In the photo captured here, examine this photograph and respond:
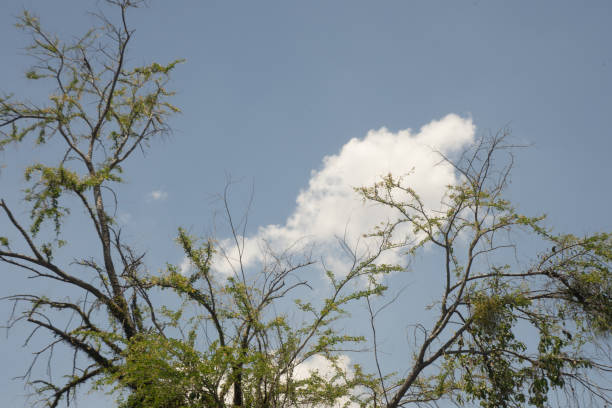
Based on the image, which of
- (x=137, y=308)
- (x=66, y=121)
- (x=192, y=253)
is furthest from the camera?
(x=66, y=121)

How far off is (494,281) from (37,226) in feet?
35.5

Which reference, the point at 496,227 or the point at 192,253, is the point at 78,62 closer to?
the point at 192,253

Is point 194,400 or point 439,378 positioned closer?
point 194,400

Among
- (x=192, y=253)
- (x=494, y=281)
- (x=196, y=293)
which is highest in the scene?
(x=192, y=253)

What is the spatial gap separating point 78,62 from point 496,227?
12.7 metres

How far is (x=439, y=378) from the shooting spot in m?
9.79

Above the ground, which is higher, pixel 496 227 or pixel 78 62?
pixel 78 62

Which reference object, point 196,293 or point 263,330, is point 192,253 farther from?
point 263,330

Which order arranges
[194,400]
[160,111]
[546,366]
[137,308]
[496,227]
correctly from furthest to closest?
[160,111] < [137,308] < [496,227] < [194,400] < [546,366]

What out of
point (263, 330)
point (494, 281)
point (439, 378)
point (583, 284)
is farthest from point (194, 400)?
point (583, 284)

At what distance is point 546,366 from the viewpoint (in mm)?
8281

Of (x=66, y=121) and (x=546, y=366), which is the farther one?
(x=66, y=121)

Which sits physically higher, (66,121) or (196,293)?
(66,121)

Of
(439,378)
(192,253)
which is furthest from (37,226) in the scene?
(439,378)
